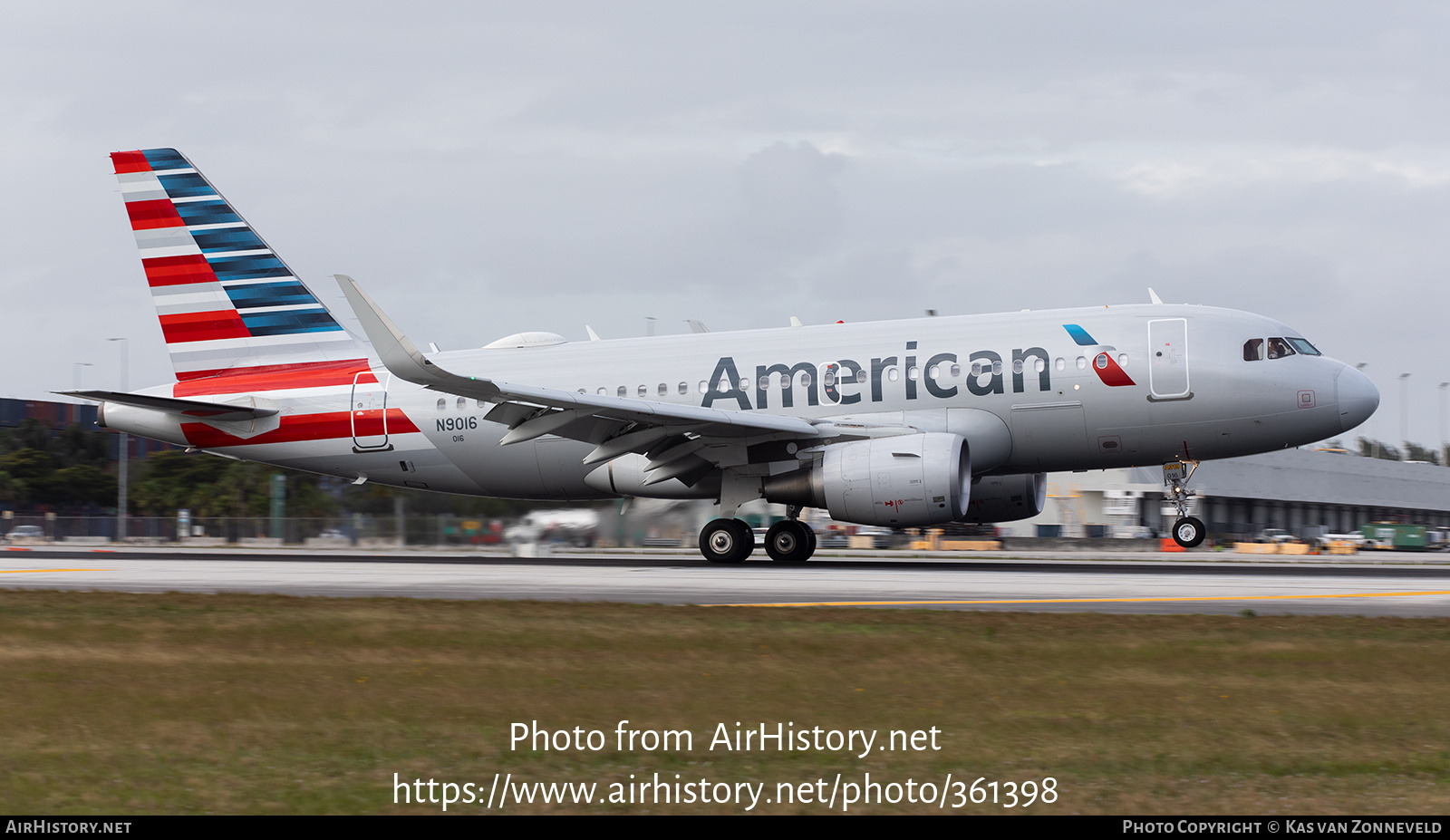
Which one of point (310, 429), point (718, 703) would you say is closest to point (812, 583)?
point (718, 703)

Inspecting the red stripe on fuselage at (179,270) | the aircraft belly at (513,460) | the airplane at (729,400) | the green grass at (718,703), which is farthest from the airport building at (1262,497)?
the green grass at (718,703)

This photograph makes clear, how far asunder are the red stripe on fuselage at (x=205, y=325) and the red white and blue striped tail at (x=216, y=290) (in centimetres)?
2

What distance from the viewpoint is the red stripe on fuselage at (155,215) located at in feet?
94.2

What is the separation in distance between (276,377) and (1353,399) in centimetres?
2174

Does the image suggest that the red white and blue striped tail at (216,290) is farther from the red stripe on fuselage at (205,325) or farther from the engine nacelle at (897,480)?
the engine nacelle at (897,480)

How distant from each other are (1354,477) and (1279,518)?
9706 mm

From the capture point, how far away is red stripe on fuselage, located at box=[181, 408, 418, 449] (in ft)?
90.7

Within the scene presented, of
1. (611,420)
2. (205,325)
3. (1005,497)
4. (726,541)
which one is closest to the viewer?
(611,420)

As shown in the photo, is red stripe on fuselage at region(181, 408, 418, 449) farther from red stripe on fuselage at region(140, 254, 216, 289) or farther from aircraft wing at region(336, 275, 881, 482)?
aircraft wing at region(336, 275, 881, 482)

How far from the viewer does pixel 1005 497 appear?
2655 cm

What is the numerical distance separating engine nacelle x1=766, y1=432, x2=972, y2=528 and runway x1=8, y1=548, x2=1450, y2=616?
105cm

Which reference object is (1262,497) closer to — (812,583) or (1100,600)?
(812,583)

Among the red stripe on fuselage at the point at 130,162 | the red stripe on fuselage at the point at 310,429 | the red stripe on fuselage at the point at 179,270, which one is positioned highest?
the red stripe on fuselage at the point at 130,162
